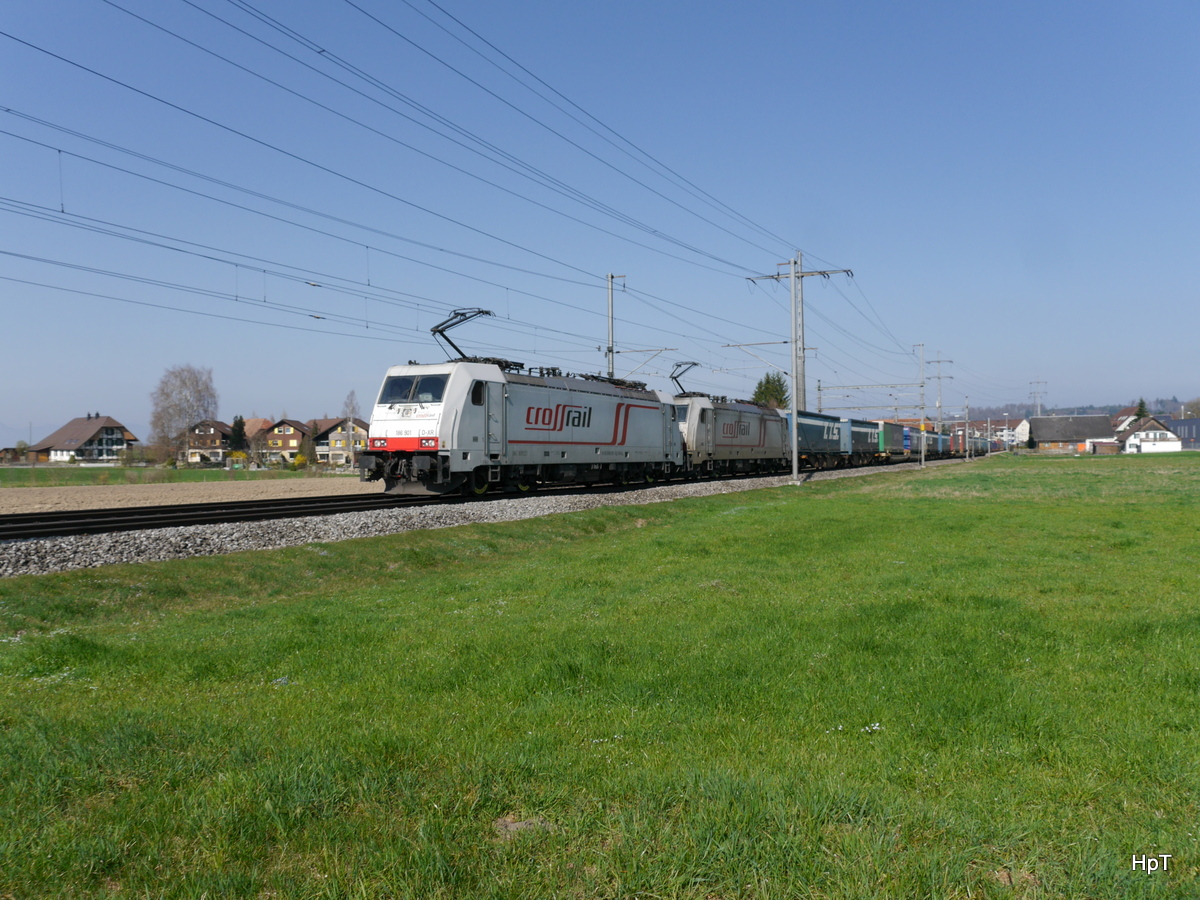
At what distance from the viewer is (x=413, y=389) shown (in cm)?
2644

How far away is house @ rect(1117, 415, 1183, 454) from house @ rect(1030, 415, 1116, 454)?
13.3 ft

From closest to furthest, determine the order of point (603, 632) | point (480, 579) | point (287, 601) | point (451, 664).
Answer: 1. point (451, 664)
2. point (603, 632)
3. point (287, 601)
4. point (480, 579)

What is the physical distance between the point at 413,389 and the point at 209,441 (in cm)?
11619

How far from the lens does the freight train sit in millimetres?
25859

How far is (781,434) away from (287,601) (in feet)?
154

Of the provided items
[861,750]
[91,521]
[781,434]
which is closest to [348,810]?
[861,750]

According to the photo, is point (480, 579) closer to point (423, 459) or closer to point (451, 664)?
point (451, 664)

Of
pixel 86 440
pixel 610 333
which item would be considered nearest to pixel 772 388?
pixel 610 333

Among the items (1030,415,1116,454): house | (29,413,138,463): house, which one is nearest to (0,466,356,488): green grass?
(29,413,138,463): house

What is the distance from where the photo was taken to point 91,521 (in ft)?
61.5

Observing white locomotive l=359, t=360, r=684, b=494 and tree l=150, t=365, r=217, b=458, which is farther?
tree l=150, t=365, r=217, b=458

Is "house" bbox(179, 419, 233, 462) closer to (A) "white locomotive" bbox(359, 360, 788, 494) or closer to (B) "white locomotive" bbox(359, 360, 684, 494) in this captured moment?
(A) "white locomotive" bbox(359, 360, 788, 494)

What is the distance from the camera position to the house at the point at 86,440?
13600 cm

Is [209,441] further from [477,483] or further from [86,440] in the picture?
[477,483]
